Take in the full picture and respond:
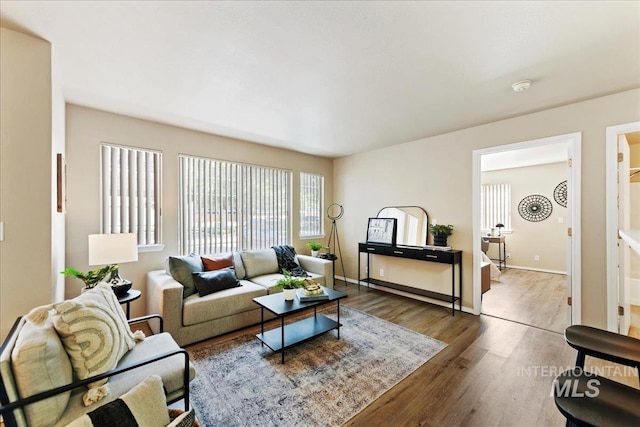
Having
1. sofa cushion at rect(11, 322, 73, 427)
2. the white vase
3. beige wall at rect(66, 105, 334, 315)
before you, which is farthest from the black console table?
sofa cushion at rect(11, 322, 73, 427)

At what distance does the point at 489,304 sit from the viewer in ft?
12.8

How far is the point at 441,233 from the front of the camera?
12.5ft

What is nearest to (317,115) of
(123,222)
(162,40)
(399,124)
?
(399,124)

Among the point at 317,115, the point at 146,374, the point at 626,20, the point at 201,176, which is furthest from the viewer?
the point at 201,176

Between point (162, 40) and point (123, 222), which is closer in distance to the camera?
point (162, 40)

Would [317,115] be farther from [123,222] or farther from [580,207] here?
[580,207]

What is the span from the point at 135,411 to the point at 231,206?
10.5 feet

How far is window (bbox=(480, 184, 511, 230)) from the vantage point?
6.71 metres

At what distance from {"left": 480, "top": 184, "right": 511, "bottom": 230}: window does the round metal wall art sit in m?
0.30

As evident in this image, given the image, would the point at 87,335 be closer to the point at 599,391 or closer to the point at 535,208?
the point at 599,391

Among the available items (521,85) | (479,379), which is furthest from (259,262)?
(521,85)

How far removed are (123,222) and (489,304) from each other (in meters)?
→ 5.14

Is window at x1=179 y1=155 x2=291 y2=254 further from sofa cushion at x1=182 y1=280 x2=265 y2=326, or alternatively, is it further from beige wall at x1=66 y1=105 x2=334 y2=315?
sofa cushion at x1=182 y1=280 x2=265 y2=326

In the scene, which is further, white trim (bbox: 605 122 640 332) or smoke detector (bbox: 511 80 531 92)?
white trim (bbox: 605 122 640 332)
